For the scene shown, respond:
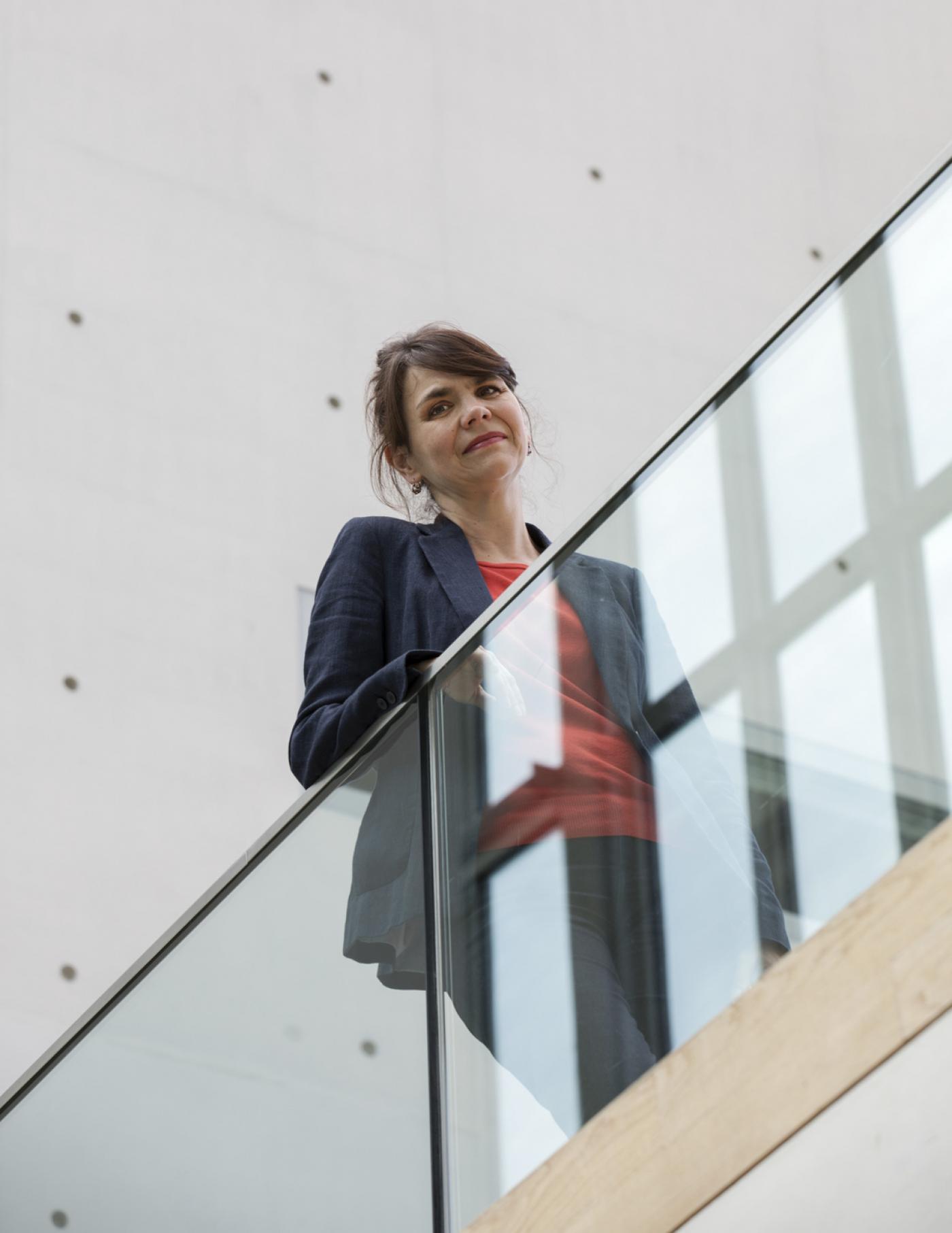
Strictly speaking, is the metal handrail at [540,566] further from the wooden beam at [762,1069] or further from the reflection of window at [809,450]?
the wooden beam at [762,1069]

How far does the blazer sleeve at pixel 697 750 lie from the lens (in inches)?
80.6

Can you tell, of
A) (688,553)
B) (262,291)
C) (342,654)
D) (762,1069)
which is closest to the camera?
(762,1069)

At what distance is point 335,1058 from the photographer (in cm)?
261

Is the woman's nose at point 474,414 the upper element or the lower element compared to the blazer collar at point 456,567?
upper

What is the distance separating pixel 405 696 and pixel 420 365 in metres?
0.64

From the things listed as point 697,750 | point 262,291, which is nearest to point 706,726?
point 697,750

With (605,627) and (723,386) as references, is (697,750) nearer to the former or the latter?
(605,627)

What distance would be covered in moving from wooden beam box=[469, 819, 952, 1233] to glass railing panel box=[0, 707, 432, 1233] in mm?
260

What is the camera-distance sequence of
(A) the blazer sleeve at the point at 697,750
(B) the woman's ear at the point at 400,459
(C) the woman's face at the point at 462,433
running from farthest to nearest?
(B) the woman's ear at the point at 400,459
(C) the woman's face at the point at 462,433
(A) the blazer sleeve at the point at 697,750

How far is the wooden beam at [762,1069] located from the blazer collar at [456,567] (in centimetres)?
80

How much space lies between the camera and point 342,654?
278 centimetres

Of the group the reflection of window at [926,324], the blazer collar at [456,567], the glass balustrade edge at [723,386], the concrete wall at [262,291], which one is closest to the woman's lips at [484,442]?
the blazer collar at [456,567]

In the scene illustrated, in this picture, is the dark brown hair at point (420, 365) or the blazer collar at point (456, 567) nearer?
the blazer collar at point (456, 567)

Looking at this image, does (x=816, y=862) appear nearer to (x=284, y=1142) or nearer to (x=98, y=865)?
(x=284, y=1142)
